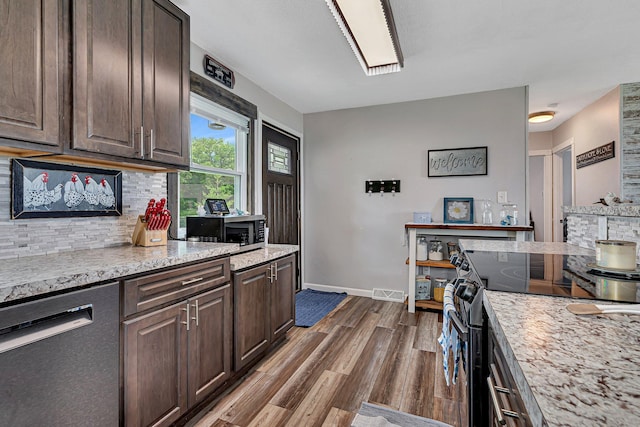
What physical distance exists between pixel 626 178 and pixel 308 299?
3791 millimetres

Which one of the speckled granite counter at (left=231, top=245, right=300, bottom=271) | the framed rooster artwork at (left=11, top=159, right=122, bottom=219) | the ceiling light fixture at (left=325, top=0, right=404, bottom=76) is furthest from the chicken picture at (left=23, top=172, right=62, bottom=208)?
the ceiling light fixture at (left=325, top=0, right=404, bottom=76)

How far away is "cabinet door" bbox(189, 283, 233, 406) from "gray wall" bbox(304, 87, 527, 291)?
2.43m

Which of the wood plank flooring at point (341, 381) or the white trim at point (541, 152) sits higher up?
the white trim at point (541, 152)

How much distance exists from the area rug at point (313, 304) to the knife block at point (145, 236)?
1647 millimetres

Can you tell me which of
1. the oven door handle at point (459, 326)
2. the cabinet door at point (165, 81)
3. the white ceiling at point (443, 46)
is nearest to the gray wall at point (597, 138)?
the white ceiling at point (443, 46)

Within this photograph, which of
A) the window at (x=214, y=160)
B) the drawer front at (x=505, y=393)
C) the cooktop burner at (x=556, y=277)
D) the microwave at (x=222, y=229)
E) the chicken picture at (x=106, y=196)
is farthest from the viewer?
the window at (x=214, y=160)

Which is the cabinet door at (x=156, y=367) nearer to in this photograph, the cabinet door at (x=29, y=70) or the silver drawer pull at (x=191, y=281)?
the silver drawer pull at (x=191, y=281)

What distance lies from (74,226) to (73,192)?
7.4 inches

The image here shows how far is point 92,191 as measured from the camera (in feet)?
5.93

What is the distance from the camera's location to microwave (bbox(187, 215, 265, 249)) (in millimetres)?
2248

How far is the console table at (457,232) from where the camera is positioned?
3106mm

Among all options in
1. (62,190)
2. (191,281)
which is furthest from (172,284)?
(62,190)

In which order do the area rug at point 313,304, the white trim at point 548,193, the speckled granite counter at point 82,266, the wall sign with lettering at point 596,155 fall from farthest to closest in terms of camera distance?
the white trim at point 548,193 → the wall sign with lettering at point 596,155 → the area rug at point 313,304 → the speckled granite counter at point 82,266

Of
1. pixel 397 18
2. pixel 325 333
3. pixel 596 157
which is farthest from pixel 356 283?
pixel 596 157
